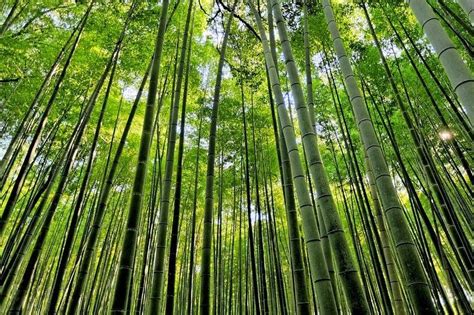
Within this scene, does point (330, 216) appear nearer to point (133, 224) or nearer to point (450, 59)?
point (450, 59)

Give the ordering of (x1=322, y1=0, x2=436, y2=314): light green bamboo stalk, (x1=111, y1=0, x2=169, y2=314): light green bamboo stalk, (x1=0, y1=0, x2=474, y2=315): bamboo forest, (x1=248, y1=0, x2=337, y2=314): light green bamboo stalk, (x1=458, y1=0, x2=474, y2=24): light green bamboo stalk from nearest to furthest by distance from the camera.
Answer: (x1=322, y1=0, x2=436, y2=314): light green bamboo stalk < (x1=458, y1=0, x2=474, y2=24): light green bamboo stalk < (x1=248, y1=0, x2=337, y2=314): light green bamboo stalk < (x1=111, y1=0, x2=169, y2=314): light green bamboo stalk < (x1=0, y1=0, x2=474, y2=315): bamboo forest

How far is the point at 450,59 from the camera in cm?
135

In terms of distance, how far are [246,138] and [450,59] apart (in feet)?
10.8

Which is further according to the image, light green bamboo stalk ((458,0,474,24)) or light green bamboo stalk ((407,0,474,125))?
light green bamboo stalk ((458,0,474,24))

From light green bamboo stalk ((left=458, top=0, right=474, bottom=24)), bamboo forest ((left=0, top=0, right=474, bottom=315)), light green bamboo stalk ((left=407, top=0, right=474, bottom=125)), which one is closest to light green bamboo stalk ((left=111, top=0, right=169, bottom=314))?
bamboo forest ((left=0, top=0, right=474, bottom=315))

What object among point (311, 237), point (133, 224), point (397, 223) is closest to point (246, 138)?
point (133, 224)

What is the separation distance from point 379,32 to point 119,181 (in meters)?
5.93

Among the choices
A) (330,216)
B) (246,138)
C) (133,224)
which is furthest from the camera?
(246,138)

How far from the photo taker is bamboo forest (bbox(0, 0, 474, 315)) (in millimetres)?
1826

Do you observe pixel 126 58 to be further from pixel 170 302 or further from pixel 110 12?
pixel 170 302

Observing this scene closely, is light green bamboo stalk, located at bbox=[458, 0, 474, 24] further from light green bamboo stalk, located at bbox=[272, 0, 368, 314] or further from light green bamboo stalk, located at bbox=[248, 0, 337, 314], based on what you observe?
light green bamboo stalk, located at bbox=[248, 0, 337, 314]

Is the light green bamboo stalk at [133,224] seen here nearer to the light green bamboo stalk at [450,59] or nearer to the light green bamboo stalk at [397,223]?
the light green bamboo stalk at [397,223]

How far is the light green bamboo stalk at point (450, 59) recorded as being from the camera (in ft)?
4.11

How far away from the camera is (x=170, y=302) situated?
2.37 m
